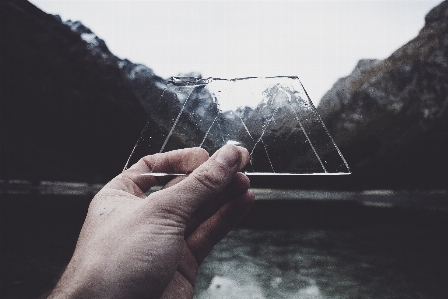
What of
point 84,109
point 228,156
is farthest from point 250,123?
point 84,109

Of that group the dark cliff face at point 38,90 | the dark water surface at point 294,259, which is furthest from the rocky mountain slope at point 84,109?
the dark water surface at point 294,259

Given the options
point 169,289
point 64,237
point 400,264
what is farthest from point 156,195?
point 64,237

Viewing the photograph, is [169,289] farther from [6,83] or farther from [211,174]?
[6,83]

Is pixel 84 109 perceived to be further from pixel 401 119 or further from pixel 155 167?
pixel 401 119

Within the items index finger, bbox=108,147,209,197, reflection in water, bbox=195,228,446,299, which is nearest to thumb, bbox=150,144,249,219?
index finger, bbox=108,147,209,197

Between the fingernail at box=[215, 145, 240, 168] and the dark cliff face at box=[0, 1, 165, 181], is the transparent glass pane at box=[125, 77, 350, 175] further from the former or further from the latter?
the dark cliff face at box=[0, 1, 165, 181]

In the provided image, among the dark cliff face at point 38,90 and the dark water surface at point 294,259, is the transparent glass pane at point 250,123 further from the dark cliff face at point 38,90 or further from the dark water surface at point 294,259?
the dark cliff face at point 38,90
